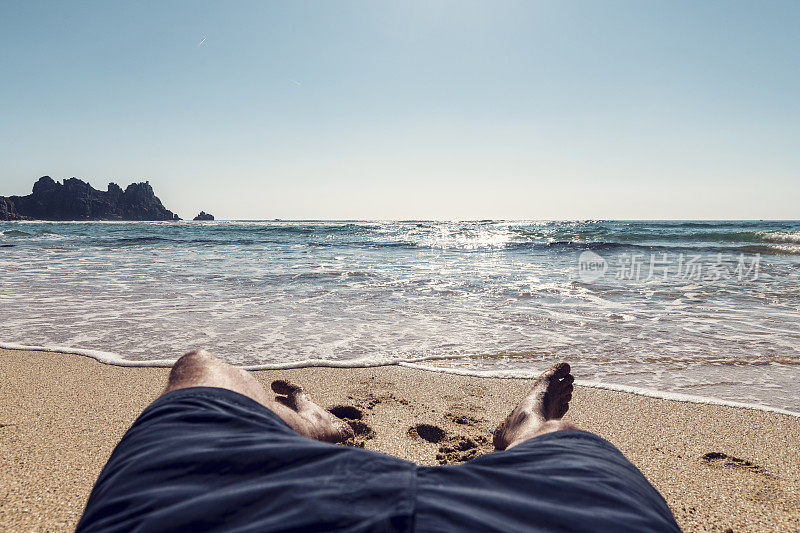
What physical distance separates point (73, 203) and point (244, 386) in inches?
3529

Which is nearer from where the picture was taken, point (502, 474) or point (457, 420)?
point (502, 474)

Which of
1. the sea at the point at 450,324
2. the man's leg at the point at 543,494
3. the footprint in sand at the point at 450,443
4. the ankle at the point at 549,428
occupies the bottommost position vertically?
the footprint in sand at the point at 450,443

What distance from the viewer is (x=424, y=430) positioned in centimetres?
229

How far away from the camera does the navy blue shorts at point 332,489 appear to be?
2.19ft

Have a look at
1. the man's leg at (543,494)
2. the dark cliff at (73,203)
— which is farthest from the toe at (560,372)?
the dark cliff at (73,203)

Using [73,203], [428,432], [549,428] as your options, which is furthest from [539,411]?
[73,203]

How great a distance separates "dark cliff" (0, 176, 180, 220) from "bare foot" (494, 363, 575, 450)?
8464 cm

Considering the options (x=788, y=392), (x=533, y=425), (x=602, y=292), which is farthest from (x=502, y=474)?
(x=602, y=292)

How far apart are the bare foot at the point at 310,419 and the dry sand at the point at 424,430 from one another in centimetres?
22

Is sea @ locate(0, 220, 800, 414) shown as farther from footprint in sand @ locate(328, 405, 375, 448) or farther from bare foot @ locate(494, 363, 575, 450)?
footprint in sand @ locate(328, 405, 375, 448)

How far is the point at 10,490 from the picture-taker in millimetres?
1662

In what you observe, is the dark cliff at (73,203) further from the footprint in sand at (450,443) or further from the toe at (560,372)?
the toe at (560,372)

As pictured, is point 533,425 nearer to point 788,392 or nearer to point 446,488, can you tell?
point 446,488

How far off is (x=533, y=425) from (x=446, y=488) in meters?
1.21
